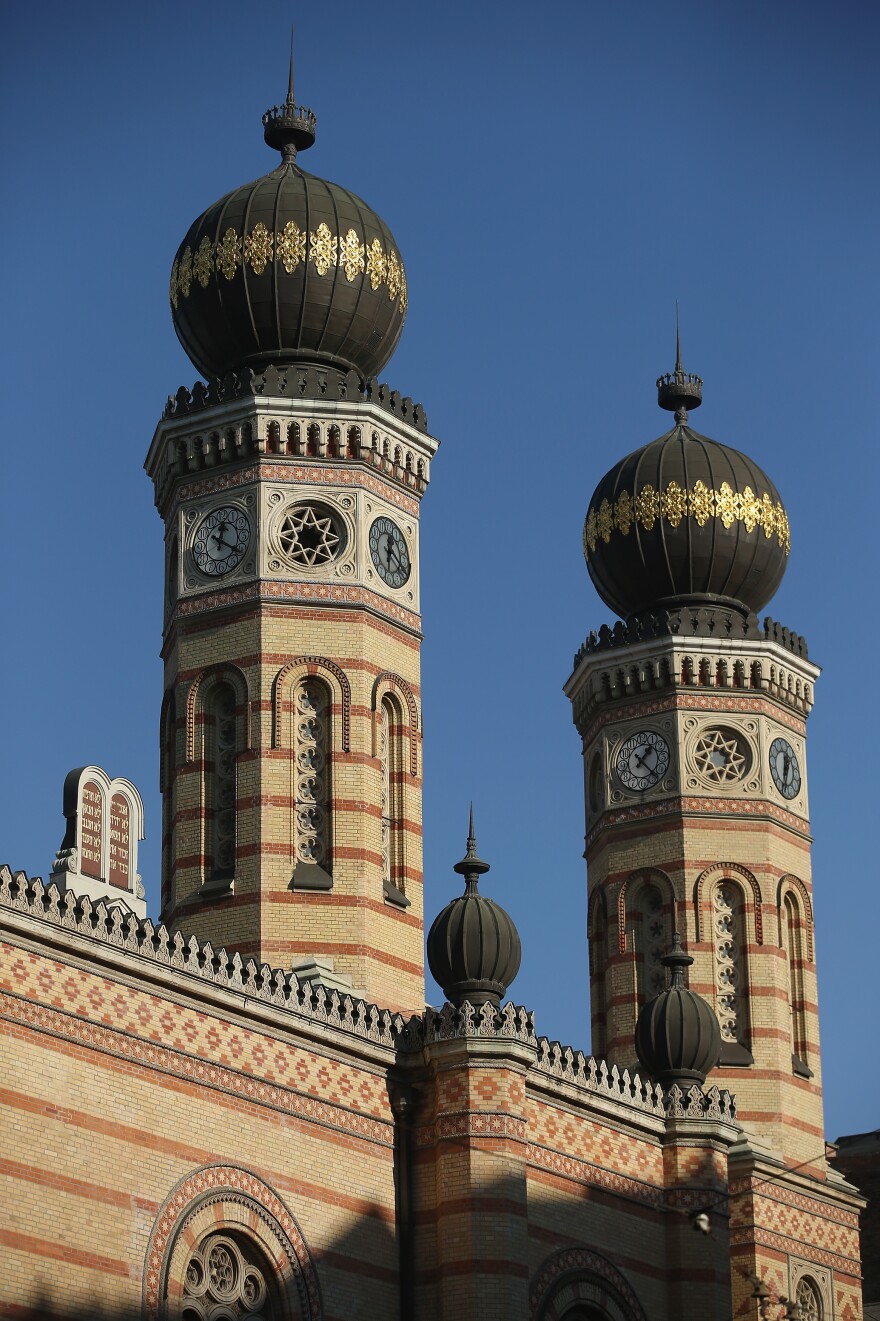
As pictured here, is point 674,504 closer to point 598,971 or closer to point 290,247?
point 598,971

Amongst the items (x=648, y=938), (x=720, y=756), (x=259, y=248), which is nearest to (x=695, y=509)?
(x=720, y=756)

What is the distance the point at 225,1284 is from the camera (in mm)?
26938

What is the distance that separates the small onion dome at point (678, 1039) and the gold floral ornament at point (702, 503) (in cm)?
960

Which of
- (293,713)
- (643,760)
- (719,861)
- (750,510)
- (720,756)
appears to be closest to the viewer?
(293,713)

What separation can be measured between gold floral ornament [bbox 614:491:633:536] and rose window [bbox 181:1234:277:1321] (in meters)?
17.4

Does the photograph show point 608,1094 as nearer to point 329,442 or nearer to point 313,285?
point 329,442

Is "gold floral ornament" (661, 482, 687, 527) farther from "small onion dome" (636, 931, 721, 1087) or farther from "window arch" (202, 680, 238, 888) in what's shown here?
"window arch" (202, 680, 238, 888)

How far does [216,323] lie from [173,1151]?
13281 millimetres

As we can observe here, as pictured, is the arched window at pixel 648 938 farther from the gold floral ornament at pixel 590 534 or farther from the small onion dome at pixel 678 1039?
the gold floral ornament at pixel 590 534

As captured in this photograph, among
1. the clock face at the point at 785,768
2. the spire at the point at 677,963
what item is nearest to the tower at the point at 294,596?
the spire at the point at 677,963

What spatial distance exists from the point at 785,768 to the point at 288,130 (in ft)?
40.5

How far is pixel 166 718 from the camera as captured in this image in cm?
3475

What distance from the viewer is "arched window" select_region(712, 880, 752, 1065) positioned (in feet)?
128

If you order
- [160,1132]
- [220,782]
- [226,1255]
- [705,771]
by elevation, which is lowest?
[226,1255]
